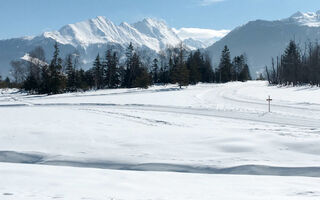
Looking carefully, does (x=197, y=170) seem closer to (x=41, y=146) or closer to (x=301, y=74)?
(x=41, y=146)

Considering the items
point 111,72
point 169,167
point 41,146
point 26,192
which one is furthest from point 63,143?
point 111,72

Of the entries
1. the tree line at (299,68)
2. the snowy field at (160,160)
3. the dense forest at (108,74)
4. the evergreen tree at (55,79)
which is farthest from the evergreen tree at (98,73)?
A: the snowy field at (160,160)

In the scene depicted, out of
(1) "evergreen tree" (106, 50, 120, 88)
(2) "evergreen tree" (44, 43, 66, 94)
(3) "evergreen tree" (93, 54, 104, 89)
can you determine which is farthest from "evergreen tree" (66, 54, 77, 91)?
(2) "evergreen tree" (44, 43, 66, 94)

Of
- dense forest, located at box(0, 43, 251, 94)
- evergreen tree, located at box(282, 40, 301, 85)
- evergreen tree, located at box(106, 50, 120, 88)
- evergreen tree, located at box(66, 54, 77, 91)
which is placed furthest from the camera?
evergreen tree, located at box(106, 50, 120, 88)

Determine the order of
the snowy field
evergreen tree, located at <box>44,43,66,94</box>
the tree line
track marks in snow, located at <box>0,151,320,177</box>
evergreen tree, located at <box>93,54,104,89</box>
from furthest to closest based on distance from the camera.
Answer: evergreen tree, located at <box>93,54,104,89</box> < the tree line < evergreen tree, located at <box>44,43,66,94</box> < track marks in snow, located at <box>0,151,320,177</box> < the snowy field

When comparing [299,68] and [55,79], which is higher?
[299,68]

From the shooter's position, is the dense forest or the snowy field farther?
the dense forest

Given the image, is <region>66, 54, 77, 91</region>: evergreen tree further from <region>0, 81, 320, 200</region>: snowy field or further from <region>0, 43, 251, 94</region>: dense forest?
<region>0, 81, 320, 200</region>: snowy field

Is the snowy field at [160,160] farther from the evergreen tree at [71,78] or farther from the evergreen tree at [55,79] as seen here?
the evergreen tree at [71,78]

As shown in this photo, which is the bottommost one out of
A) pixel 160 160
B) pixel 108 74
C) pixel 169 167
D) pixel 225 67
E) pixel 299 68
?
pixel 169 167

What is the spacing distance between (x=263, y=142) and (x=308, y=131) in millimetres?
2997

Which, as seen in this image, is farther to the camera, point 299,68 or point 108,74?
point 108,74

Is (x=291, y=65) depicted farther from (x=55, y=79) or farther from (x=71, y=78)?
(x=55, y=79)

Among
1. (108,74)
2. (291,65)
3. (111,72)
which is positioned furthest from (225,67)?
(108,74)
